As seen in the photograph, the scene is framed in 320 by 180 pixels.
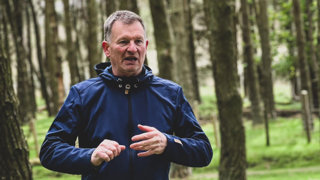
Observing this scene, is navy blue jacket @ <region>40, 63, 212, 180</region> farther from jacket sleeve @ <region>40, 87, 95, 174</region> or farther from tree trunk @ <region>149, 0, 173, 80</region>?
tree trunk @ <region>149, 0, 173, 80</region>

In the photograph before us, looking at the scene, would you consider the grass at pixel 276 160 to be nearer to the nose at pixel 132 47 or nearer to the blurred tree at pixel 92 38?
the blurred tree at pixel 92 38

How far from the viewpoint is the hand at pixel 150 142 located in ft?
8.41

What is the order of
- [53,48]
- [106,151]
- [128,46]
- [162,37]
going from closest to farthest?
[106,151], [128,46], [162,37], [53,48]

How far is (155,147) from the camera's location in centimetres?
263

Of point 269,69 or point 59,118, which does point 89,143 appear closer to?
point 59,118

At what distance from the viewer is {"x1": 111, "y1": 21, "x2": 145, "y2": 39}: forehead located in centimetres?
293

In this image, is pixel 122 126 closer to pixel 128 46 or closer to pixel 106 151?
pixel 106 151

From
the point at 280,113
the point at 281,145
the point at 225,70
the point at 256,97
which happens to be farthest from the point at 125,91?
the point at 280,113

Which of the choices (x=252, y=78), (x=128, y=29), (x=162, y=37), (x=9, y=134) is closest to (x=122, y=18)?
(x=128, y=29)

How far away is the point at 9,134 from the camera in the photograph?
5219mm

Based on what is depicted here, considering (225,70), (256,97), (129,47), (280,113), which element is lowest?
(280,113)

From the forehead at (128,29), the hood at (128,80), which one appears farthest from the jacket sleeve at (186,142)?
the forehead at (128,29)

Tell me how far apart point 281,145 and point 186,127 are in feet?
41.9

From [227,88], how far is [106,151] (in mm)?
6040
